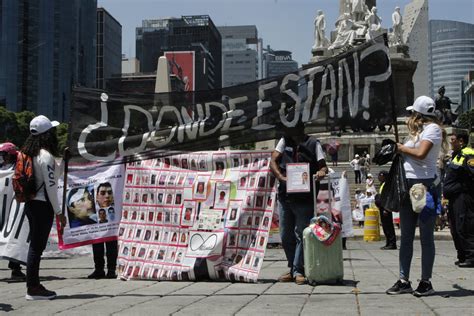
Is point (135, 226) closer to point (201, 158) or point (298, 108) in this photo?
point (201, 158)

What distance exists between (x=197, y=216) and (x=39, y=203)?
191cm

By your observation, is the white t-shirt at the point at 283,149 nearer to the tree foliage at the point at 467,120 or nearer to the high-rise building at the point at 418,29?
the tree foliage at the point at 467,120

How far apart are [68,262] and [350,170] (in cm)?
2744

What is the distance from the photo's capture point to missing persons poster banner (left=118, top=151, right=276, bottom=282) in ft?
26.3

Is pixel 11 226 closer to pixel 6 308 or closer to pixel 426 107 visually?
pixel 6 308

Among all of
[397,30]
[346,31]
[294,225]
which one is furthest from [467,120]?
[294,225]

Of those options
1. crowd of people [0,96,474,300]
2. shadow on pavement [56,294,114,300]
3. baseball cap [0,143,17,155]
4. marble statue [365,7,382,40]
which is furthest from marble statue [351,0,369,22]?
shadow on pavement [56,294,114,300]

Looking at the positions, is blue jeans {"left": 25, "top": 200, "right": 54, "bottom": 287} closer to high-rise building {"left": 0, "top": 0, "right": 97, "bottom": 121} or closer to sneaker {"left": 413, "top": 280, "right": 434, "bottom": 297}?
sneaker {"left": 413, "top": 280, "right": 434, "bottom": 297}

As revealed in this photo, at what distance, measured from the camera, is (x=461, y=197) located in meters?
9.86

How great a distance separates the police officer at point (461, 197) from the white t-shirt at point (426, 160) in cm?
308

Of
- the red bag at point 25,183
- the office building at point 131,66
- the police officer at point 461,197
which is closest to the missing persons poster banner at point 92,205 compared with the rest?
the red bag at point 25,183

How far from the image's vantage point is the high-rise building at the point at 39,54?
4018 inches

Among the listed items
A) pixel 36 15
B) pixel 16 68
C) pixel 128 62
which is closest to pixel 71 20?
pixel 36 15

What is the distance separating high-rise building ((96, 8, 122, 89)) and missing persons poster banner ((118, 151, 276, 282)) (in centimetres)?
13725
